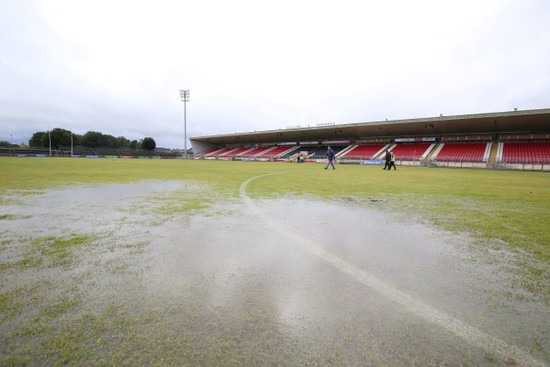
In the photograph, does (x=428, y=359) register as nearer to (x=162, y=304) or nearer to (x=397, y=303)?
(x=397, y=303)

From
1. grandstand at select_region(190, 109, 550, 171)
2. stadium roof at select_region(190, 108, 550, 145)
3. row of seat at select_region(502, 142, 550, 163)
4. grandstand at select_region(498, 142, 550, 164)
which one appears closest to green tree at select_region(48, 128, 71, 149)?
stadium roof at select_region(190, 108, 550, 145)

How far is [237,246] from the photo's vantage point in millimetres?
3025

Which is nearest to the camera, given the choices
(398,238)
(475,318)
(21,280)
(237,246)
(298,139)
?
(475,318)

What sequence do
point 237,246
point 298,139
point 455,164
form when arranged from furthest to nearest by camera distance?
point 298,139
point 455,164
point 237,246

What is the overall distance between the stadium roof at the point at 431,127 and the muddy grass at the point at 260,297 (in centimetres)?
3557

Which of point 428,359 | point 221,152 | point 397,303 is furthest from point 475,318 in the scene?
point 221,152

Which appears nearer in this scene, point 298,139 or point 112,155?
point 298,139

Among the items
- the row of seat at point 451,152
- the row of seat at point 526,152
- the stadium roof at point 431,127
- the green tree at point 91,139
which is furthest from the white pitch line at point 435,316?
the green tree at point 91,139

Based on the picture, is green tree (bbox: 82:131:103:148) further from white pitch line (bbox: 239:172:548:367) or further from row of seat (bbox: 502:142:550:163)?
row of seat (bbox: 502:142:550:163)

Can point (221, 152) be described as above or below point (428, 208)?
above

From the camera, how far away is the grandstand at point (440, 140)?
2941 cm

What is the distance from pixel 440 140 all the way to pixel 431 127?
209 inches

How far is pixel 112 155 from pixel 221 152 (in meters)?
28.4

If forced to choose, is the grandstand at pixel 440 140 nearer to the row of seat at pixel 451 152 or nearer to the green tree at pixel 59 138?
the row of seat at pixel 451 152
